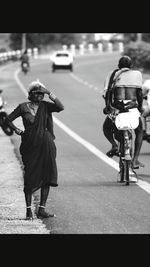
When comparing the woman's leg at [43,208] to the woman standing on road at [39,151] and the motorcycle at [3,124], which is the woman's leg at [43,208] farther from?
the motorcycle at [3,124]

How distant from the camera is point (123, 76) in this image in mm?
15398

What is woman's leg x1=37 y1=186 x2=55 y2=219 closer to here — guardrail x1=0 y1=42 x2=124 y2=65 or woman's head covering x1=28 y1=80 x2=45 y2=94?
woman's head covering x1=28 y1=80 x2=45 y2=94

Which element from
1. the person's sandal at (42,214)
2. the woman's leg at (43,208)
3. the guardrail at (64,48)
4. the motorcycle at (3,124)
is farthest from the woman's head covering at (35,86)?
the guardrail at (64,48)

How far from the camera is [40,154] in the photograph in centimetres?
1230

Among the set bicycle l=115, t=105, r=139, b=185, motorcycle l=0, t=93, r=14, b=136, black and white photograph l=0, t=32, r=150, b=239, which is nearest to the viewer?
black and white photograph l=0, t=32, r=150, b=239

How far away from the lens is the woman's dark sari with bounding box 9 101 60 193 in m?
12.3

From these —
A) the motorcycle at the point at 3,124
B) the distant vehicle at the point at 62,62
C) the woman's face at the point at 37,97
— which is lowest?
the distant vehicle at the point at 62,62

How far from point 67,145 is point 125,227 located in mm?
10788

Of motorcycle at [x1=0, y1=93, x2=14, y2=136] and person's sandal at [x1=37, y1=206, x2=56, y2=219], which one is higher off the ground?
person's sandal at [x1=37, y1=206, x2=56, y2=219]

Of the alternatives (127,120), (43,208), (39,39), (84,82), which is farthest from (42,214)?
(39,39)

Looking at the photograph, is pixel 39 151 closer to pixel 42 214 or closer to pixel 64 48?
pixel 42 214

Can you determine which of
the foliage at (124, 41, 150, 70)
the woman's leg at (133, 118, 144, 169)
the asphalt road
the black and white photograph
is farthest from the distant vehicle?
the woman's leg at (133, 118, 144, 169)

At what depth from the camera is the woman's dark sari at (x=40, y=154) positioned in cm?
1227
